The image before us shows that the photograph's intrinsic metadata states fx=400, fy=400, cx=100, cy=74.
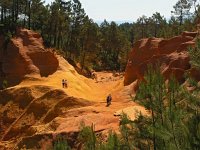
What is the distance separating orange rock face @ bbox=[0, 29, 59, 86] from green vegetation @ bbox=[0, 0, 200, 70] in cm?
180

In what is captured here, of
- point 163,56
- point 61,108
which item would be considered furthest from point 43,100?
point 163,56

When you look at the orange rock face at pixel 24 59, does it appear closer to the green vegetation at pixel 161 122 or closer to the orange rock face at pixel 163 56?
the orange rock face at pixel 163 56

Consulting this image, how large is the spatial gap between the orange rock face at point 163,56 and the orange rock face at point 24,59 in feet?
36.7

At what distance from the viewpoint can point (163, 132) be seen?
15109 mm

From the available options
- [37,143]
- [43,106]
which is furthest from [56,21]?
[37,143]

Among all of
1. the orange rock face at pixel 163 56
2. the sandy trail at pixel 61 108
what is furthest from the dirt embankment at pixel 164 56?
the sandy trail at pixel 61 108

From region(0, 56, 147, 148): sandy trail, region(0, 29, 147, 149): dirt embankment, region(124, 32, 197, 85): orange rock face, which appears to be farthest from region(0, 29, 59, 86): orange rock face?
region(124, 32, 197, 85): orange rock face

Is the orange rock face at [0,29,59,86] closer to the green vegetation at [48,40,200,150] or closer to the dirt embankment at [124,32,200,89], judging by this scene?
the dirt embankment at [124,32,200,89]

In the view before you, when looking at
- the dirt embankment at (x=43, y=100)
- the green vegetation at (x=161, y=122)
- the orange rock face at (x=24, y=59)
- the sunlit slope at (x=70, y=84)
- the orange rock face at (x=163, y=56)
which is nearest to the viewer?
the green vegetation at (x=161, y=122)

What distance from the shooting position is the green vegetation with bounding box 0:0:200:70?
65812mm

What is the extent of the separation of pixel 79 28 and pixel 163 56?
34.7 metres

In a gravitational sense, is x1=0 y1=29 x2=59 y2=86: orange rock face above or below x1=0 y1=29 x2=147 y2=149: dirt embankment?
above

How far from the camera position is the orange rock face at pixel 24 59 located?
53594 millimetres

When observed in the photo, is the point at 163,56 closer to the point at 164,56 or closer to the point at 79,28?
the point at 164,56
